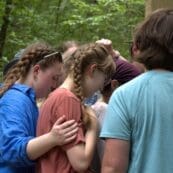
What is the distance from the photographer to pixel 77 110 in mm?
2385

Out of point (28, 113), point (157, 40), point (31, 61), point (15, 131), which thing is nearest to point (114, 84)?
point (31, 61)

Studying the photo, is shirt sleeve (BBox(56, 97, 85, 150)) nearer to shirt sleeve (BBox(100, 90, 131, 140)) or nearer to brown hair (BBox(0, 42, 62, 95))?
shirt sleeve (BBox(100, 90, 131, 140))

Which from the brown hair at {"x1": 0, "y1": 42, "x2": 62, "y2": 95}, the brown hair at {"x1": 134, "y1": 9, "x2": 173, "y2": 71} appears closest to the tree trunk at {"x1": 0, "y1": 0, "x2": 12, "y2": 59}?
the brown hair at {"x1": 0, "y1": 42, "x2": 62, "y2": 95}

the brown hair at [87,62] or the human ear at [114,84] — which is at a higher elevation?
the brown hair at [87,62]

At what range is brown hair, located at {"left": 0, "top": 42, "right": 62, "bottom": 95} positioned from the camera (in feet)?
8.95

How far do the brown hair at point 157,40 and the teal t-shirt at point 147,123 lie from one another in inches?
3.2

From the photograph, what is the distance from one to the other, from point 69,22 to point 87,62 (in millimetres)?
6625

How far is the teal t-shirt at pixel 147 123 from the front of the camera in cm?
205

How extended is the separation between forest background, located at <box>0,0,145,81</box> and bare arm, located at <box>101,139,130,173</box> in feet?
22.6

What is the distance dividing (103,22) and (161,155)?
7332mm

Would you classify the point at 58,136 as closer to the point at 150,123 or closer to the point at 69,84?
the point at 69,84

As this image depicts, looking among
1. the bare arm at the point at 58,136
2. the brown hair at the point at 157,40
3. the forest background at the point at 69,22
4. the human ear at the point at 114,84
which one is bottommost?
the forest background at the point at 69,22

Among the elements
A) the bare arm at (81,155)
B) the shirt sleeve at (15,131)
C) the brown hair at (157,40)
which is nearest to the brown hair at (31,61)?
the shirt sleeve at (15,131)

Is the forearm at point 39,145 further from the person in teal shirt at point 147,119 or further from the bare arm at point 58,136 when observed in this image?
the person in teal shirt at point 147,119
